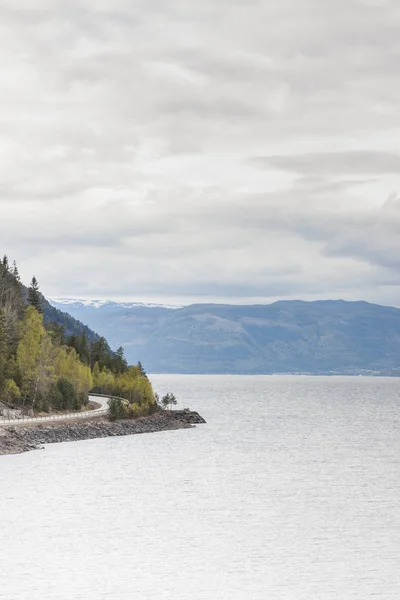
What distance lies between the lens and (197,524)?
64688 mm

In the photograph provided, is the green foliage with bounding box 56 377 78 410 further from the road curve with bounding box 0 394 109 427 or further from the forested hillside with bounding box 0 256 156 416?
the road curve with bounding box 0 394 109 427

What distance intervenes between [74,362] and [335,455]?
4923 cm

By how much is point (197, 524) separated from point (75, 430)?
60.9m

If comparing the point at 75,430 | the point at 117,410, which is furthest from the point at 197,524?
the point at 117,410

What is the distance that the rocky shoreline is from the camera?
352 ft

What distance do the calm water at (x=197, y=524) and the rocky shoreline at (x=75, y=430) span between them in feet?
9.55

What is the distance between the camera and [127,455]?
4370 inches

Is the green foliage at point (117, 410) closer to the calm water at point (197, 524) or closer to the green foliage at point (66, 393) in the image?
the green foliage at point (66, 393)

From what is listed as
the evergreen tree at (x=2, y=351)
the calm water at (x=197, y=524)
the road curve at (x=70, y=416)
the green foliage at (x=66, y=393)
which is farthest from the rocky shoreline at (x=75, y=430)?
the evergreen tree at (x=2, y=351)

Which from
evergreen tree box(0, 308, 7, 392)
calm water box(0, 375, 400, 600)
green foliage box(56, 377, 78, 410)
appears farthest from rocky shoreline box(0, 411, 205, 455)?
evergreen tree box(0, 308, 7, 392)

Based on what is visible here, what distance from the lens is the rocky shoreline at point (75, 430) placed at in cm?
10719

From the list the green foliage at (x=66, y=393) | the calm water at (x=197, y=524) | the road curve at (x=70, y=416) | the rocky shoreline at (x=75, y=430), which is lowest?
the calm water at (x=197, y=524)

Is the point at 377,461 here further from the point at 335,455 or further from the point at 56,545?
the point at 56,545

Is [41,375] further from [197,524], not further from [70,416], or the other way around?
[197,524]
